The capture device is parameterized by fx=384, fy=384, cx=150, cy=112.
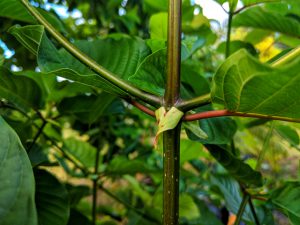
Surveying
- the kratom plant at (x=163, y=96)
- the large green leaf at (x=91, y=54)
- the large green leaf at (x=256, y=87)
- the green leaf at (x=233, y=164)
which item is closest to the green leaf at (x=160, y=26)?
the kratom plant at (x=163, y=96)

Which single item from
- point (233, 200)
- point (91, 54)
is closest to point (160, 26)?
point (91, 54)

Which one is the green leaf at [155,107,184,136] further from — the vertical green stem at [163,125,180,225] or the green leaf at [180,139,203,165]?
Result: the green leaf at [180,139,203,165]

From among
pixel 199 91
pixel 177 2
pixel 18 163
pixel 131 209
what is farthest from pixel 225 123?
pixel 131 209

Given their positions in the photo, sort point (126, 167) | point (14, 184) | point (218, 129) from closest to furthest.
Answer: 1. point (14, 184)
2. point (218, 129)
3. point (126, 167)

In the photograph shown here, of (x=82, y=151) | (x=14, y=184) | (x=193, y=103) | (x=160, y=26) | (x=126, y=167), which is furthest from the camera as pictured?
(x=82, y=151)

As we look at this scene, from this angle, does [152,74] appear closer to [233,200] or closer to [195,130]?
[195,130]
